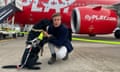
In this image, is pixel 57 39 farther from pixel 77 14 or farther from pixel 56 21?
pixel 77 14

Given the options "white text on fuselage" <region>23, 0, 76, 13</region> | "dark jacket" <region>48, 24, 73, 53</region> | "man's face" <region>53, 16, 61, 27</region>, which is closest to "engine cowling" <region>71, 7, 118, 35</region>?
"white text on fuselage" <region>23, 0, 76, 13</region>

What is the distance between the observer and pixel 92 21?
18.0 metres

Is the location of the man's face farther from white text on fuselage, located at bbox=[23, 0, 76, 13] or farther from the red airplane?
white text on fuselage, located at bbox=[23, 0, 76, 13]

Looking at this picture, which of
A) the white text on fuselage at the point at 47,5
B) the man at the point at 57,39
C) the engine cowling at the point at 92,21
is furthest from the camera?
the white text on fuselage at the point at 47,5

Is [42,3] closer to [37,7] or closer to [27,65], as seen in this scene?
[37,7]

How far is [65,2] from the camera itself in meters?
21.1

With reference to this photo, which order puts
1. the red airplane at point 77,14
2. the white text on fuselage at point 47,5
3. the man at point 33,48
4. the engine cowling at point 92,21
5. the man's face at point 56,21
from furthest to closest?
the white text on fuselage at point 47,5
the red airplane at point 77,14
the engine cowling at point 92,21
the man's face at point 56,21
the man at point 33,48

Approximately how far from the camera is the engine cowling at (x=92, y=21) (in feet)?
58.6

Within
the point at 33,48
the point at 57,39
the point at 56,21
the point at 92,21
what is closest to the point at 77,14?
the point at 92,21

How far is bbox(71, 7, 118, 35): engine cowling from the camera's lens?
58.6ft

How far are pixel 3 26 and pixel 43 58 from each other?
41.9ft

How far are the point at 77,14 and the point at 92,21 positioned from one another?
879 mm

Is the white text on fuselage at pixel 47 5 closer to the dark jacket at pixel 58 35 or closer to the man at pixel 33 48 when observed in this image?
the dark jacket at pixel 58 35

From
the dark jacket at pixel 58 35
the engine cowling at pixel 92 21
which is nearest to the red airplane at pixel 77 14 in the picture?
the engine cowling at pixel 92 21
